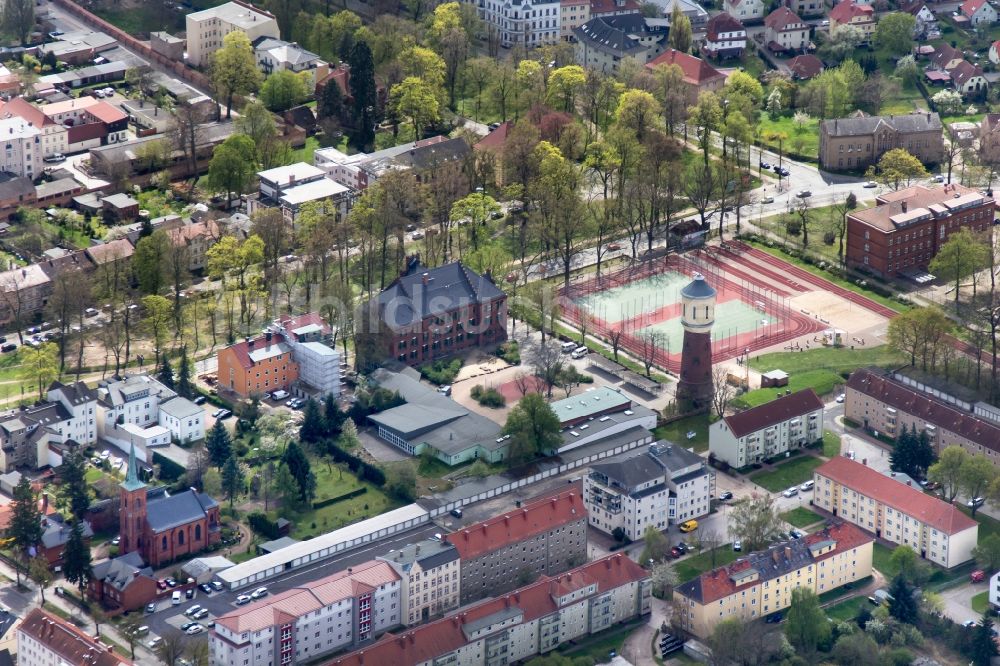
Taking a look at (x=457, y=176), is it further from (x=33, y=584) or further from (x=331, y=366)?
(x=33, y=584)

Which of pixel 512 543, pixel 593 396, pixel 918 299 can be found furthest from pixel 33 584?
pixel 918 299

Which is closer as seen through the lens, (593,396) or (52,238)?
(593,396)

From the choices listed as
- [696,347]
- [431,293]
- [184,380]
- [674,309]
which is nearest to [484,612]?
[696,347]

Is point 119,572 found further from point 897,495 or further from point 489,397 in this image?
point 897,495

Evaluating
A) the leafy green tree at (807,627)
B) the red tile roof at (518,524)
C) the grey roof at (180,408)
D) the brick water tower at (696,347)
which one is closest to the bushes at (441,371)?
the brick water tower at (696,347)

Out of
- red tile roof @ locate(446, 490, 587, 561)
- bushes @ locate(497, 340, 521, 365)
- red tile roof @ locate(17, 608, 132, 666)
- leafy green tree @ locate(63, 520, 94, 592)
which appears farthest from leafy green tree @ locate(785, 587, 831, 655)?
leafy green tree @ locate(63, 520, 94, 592)

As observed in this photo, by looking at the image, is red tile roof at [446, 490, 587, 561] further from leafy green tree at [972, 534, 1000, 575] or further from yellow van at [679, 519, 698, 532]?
leafy green tree at [972, 534, 1000, 575]
